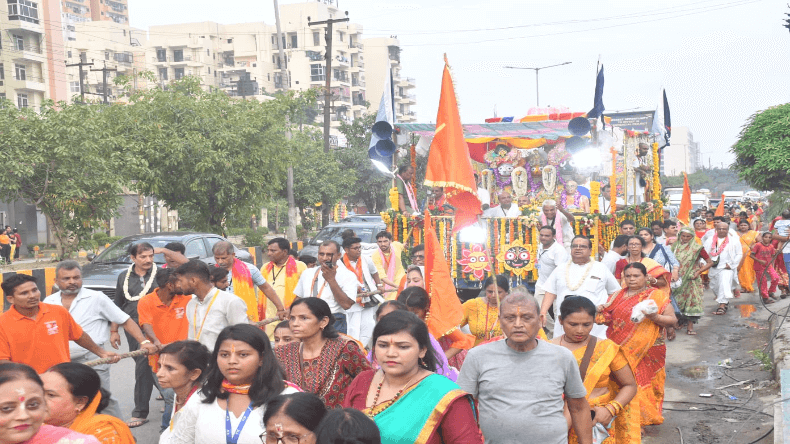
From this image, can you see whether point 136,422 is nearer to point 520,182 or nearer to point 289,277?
point 289,277

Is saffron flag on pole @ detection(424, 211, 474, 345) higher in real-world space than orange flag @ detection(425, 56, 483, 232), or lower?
lower

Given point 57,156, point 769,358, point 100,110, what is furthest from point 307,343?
point 100,110

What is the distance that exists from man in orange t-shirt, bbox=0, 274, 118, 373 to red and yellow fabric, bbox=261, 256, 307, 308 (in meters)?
3.01

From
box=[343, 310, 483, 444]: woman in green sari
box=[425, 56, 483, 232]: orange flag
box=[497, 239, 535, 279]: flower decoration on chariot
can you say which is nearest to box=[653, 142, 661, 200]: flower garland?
box=[497, 239, 535, 279]: flower decoration on chariot

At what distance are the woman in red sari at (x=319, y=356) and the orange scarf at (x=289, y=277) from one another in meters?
4.07

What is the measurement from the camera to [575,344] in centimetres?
468

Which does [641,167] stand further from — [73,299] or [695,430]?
[73,299]

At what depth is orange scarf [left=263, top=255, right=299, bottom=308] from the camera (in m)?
8.48

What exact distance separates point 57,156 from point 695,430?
18.2 m

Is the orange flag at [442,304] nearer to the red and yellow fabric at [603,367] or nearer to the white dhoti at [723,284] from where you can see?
the red and yellow fabric at [603,367]

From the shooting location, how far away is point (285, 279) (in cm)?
851

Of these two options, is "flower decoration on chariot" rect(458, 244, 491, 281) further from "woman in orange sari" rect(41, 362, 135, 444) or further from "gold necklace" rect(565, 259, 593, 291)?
"woman in orange sari" rect(41, 362, 135, 444)

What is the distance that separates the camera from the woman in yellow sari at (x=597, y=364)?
453 centimetres

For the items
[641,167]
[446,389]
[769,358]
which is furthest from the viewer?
[641,167]
